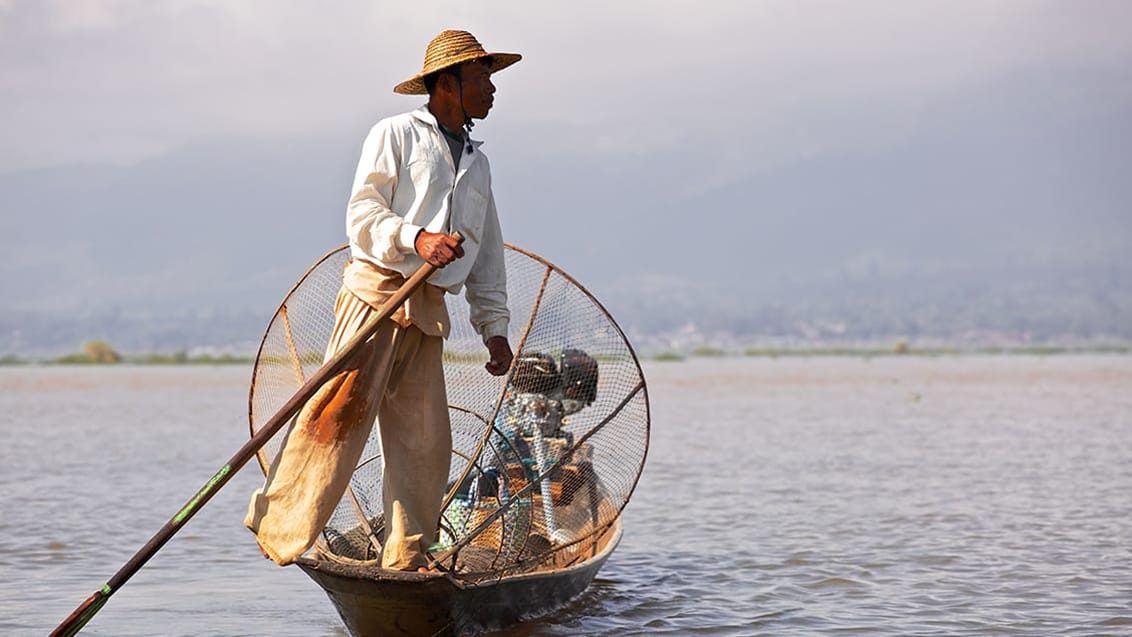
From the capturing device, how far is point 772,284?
180 meters

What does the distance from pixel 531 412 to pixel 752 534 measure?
9.53 feet

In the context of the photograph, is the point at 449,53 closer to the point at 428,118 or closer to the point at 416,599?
the point at 428,118

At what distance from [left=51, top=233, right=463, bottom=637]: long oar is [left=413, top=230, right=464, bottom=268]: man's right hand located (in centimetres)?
4

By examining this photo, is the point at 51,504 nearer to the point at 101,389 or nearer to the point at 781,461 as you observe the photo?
the point at 781,461

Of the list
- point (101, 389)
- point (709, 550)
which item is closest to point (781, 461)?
point (709, 550)

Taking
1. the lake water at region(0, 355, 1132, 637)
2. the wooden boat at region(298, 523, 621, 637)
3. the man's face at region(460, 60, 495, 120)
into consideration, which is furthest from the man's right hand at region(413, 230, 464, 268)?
the lake water at region(0, 355, 1132, 637)

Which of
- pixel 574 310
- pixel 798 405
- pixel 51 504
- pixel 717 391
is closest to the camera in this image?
pixel 574 310

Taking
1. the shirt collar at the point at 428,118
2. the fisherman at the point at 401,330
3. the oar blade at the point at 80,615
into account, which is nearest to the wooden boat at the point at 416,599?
the fisherman at the point at 401,330

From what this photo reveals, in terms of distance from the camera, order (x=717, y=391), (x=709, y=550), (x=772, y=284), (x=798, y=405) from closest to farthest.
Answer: (x=709, y=550) < (x=798, y=405) < (x=717, y=391) < (x=772, y=284)

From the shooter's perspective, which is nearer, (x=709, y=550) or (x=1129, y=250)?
(x=709, y=550)

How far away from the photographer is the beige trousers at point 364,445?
5.36m

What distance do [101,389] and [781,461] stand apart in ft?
72.8

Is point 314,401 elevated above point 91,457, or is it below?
above

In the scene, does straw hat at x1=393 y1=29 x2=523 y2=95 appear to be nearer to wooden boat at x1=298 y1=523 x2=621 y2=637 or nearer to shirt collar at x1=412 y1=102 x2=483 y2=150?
shirt collar at x1=412 y1=102 x2=483 y2=150
